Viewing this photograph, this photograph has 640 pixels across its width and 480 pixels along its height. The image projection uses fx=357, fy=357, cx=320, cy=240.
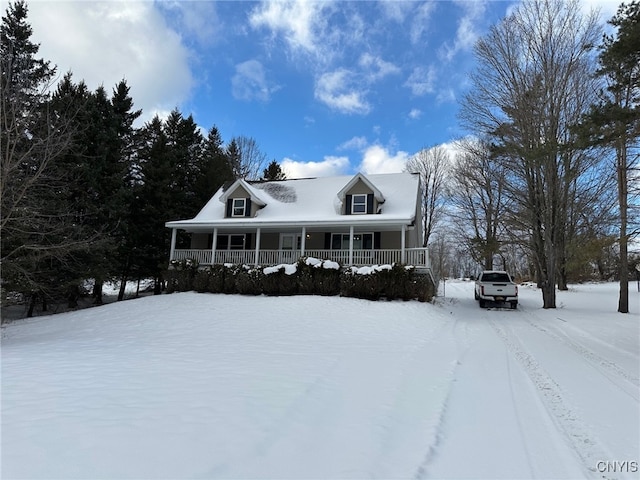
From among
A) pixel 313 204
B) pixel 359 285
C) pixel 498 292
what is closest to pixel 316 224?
pixel 313 204

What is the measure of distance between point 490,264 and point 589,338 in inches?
796

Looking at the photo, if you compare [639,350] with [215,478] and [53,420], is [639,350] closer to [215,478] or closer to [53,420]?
[215,478]

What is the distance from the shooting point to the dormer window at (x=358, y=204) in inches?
778

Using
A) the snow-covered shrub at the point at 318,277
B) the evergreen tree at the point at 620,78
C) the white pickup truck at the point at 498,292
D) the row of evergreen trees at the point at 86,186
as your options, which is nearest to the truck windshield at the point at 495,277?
the white pickup truck at the point at 498,292

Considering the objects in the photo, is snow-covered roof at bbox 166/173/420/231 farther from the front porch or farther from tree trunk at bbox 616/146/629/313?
tree trunk at bbox 616/146/629/313

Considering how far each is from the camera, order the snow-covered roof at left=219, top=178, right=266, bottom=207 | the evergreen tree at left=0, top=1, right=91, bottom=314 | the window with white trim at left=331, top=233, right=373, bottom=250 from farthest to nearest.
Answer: the snow-covered roof at left=219, top=178, right=266, bottom=207 < the window with white trim at left=331, top=233, right=373, bottom=250 < the evergreen tree at left=0, top=1, right=91, bottom=314

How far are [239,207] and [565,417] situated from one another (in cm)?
1938

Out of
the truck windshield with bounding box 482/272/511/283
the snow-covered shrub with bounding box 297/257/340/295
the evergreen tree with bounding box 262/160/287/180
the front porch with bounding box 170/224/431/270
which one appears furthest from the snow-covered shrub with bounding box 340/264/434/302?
the evergreen tree with bounding box 262/160/287/180

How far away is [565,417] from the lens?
4.07 m

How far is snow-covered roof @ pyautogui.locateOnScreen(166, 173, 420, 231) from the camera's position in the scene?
59.6ft

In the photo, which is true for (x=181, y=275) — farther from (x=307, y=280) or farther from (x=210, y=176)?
(x=210, y=176)

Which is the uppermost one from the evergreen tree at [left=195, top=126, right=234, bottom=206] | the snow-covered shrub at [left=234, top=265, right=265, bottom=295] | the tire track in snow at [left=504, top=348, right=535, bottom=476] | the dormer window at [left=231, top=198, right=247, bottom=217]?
the evergreen tree at [left=195, top=126, right=234, bottom=206]

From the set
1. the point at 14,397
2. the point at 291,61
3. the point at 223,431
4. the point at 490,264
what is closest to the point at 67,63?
the point at 291,61

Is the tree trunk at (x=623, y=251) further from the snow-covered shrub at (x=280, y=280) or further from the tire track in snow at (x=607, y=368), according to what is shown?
the snow-covered shrub at (x=280, y=280)
